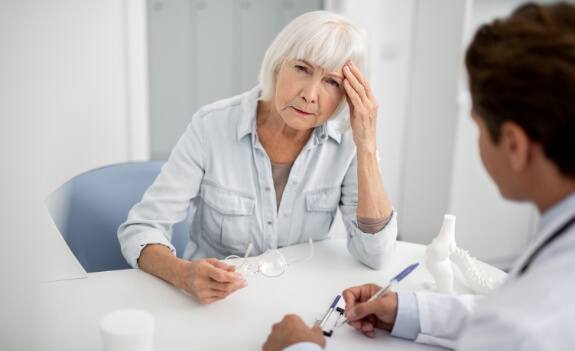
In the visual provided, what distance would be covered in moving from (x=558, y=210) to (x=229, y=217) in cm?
94

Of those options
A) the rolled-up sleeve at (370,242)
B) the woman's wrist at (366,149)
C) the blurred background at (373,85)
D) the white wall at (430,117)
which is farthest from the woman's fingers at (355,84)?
the white wall at (430,117)

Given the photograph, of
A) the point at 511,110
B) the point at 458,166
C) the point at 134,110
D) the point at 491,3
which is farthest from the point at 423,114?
the point at 511,110

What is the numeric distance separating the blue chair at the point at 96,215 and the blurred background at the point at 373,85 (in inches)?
30.9

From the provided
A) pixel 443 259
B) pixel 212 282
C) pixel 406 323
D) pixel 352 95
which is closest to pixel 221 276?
pixel 212 282

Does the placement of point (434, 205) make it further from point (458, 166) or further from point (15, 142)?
point (15, 142)

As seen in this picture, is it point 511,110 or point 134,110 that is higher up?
point 511,110

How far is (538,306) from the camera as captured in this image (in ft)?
2.23

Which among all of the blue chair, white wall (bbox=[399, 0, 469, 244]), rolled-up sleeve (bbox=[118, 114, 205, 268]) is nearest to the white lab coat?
rolled-up sleeve (bbox=[118, 114, 205, 268])

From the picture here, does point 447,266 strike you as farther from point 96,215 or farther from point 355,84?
point 96,215

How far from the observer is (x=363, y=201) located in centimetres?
143

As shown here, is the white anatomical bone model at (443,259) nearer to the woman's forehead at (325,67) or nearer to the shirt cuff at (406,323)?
the shirt cuff at (406,323)

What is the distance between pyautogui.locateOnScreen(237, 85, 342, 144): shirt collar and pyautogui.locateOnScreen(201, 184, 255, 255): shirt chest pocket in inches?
6.4

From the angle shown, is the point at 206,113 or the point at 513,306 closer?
the point at 513,306

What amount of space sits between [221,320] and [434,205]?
2396mm
